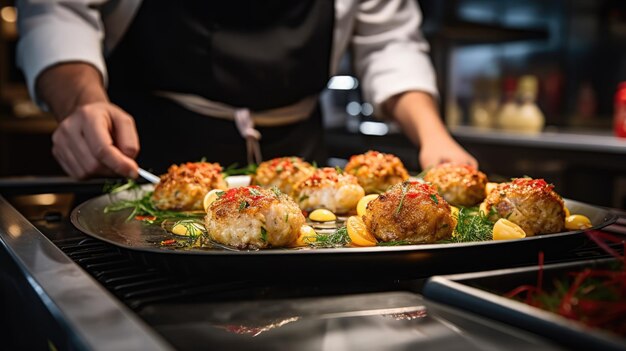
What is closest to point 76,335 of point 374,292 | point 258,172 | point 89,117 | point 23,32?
point 374,292

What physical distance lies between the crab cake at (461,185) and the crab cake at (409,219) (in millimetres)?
346

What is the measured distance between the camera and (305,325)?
0.74 m

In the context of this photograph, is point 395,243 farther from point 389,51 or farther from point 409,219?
point 389,51

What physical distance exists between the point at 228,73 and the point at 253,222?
1.10m

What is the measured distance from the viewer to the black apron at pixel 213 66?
2076 millimetres

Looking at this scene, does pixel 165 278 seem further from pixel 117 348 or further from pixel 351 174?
pixel 351 174

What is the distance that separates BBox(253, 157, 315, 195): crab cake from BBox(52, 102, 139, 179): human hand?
0.30 metres

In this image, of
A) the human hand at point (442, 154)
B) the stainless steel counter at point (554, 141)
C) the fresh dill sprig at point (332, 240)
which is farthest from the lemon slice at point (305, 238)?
the stainless steel counter at point (554, 141)

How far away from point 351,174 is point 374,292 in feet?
2.52

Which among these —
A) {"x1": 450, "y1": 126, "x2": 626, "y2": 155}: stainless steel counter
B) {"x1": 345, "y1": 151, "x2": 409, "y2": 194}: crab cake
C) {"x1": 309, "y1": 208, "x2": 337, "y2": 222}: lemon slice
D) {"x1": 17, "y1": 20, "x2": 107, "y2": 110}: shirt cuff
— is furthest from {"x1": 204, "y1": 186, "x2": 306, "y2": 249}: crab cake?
{"x1": 450, "y1": 126, "x2": 626, "y2": 155}: stainless steel counter

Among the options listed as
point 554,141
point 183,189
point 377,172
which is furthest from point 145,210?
point 554,141

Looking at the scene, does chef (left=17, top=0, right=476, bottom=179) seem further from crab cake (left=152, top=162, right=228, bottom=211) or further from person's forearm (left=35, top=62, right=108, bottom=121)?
crab cake (left=152, top=162, right=228, bottom=211)

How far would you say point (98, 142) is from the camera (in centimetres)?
148

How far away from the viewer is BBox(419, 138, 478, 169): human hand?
6.03 ft
